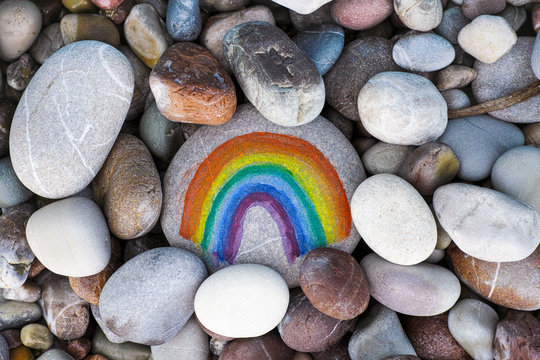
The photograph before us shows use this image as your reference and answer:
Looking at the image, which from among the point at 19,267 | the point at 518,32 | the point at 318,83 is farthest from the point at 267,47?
the point at 19,267

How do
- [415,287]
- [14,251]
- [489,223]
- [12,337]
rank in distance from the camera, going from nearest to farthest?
[489,223] < [415,287] < [14,251] < [12,337]

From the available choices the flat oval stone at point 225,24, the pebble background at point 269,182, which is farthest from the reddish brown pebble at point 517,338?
the flat oval stone at point 225,24

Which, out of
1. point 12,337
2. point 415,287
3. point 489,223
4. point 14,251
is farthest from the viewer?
point 12,337

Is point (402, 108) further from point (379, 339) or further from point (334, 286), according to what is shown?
point (379, 339)

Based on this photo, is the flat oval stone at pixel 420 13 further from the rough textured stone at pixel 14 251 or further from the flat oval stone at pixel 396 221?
the rough textured stone at pixel 14 251

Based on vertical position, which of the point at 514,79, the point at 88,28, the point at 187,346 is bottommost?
the point at 187,346

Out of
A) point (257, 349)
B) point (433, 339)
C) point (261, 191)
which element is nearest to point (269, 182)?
point (261, 191)
